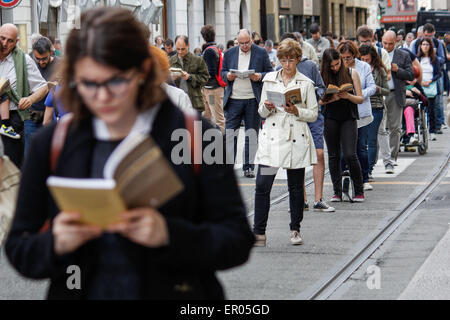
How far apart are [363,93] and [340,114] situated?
578mm

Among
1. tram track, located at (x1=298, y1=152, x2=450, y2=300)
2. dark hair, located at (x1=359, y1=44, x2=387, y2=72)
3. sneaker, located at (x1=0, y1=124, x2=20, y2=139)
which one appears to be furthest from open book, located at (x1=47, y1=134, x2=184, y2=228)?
dark hair, located at (x1=359, y1=44, x2=387, y2=72)

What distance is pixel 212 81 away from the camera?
1780cm

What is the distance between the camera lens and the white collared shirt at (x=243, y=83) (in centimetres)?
1367

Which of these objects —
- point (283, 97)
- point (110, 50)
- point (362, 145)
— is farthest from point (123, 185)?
point (362, 145)

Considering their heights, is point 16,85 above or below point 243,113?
above

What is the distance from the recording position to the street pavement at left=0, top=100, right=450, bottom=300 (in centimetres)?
693

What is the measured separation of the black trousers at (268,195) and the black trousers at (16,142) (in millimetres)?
2587

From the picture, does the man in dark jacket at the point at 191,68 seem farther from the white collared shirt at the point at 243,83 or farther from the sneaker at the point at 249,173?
the sneaker at the point at 249,173

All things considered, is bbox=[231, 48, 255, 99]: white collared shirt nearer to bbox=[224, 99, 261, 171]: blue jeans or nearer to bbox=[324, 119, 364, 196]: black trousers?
bbox=[224, 99, 261, 171]: blue jeans

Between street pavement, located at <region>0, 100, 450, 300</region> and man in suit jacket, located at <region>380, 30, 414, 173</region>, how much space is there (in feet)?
6.30

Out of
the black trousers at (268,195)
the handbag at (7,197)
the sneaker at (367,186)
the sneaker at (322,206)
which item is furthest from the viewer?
the sneaker at (367,186)

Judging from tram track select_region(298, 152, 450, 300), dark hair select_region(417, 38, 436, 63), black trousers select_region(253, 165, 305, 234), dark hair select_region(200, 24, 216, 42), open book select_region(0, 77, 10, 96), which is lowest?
tram track select_region(298, 152, 450, 300)

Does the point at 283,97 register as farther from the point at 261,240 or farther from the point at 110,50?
the point at 110,50

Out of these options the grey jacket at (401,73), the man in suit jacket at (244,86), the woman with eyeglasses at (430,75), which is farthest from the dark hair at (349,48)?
the woman with eyeglasses at (430,75)
